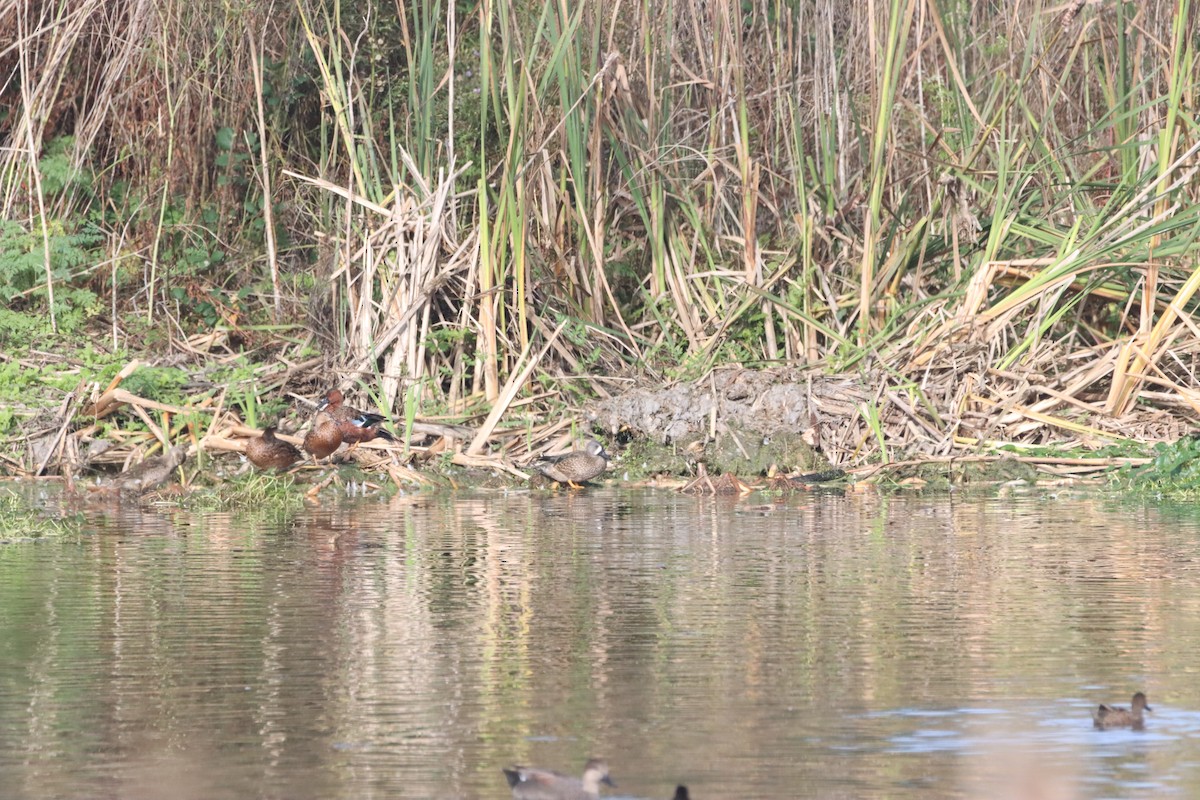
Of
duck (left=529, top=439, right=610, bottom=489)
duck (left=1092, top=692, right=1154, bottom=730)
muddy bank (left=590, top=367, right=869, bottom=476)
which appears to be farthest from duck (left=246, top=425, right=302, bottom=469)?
duck (left=1092, top=692, right=1154, bottom=730)

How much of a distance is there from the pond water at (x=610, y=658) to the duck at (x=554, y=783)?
0.13m

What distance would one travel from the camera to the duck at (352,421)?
1198 cm

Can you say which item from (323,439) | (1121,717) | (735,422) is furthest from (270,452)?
(1121,717)

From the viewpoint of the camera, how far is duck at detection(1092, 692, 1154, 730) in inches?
187

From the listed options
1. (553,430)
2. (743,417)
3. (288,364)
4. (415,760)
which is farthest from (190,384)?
(415,760)

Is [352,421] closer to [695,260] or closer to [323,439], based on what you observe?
[323,439]

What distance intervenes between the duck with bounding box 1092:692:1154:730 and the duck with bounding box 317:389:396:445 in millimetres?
7592

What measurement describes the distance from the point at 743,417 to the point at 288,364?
3.30 meters

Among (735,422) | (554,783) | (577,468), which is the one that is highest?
(735,422)

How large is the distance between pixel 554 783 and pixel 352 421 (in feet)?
26.7

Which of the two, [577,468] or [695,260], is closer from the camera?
[577,468]

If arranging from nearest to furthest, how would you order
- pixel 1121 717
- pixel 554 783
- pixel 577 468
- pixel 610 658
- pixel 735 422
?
1. pixel 554 783
2. pixel 1121 717
3. pixel 610 658
4. pixel 577 468
5. pixel 735 422

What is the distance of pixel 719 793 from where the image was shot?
426 centimetres

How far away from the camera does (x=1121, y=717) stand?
187 inches
